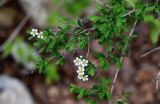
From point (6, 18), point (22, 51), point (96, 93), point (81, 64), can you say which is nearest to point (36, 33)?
point (81, 64)

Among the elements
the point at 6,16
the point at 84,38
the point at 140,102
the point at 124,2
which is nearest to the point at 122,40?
the point at 124,2

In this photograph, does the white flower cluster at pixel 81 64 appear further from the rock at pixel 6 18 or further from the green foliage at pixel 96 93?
the rock at pixel 6 18

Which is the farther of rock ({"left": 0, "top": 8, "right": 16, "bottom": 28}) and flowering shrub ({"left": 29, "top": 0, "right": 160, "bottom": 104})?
rock ({"left": 0, "top": 8, "right": 16, "bottom": 28})

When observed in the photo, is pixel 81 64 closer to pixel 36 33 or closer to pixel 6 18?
pixel 36 33

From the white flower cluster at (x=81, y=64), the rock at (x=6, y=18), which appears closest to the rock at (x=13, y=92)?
the rock at (x=6, y=18)

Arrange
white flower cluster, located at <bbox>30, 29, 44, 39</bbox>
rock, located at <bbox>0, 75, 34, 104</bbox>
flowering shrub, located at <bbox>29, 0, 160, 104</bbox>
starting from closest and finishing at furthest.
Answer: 1. flowering shrub, located at <bbox>29, 0, 160, 104</bbox>
2. white flower cluster, located at <bbox>30, 29, 44, 39</bbox>
3. rock, located at <bbox>0, 75, 34, 104</bbox>

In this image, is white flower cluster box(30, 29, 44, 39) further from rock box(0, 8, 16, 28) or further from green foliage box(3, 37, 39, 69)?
rock box(0, 8, 16, 28)

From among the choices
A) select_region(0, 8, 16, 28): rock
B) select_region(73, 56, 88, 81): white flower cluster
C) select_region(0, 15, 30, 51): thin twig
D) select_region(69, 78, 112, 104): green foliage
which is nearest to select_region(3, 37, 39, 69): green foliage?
select_region(0, 15, 30, 51): thin twig

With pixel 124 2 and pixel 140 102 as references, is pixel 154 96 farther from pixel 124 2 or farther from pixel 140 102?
pixel 124 2

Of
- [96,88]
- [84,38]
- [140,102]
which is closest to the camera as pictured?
[84,38]

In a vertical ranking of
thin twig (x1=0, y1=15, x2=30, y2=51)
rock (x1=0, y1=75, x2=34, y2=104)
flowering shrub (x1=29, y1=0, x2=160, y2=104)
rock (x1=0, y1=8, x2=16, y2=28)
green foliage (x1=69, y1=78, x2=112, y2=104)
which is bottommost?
green foliage (x1=69, y1=78, x2=112, y2=104)
